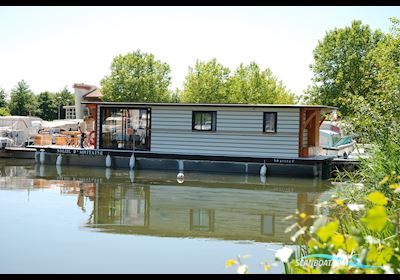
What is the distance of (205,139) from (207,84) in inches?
822

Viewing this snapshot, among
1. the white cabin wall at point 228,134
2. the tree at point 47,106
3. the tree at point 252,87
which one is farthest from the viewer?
the tree at point 47,106

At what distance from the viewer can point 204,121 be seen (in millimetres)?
21750

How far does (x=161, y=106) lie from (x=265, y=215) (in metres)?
10.6

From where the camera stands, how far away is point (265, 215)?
12.2 metres

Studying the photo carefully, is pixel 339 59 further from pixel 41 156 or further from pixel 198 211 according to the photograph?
pixel 198 211

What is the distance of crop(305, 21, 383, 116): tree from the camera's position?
3731 centimetres

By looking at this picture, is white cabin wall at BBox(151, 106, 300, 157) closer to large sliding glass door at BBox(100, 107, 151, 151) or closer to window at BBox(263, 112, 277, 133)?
window at BBox(263, 112, 277, 133)

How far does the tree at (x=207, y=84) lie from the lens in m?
41.7

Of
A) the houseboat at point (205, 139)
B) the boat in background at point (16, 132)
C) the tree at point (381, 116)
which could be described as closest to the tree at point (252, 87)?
the boat in background at point (16, 132)

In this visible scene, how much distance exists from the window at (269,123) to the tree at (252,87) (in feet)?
67.2

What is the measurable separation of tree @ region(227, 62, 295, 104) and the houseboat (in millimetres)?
19383

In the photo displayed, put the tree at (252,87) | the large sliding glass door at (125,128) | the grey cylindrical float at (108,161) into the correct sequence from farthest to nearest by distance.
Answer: the tree at (252,87) < the large sliding glass door at (125,128) < the grey cylindrical float at (108,161)

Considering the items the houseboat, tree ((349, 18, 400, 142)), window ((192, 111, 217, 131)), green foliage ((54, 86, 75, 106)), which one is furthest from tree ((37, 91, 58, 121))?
tree ((349, 18, 400, 142))

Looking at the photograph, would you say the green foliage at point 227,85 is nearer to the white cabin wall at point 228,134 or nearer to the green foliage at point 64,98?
the white cabin wall at point 228,134
